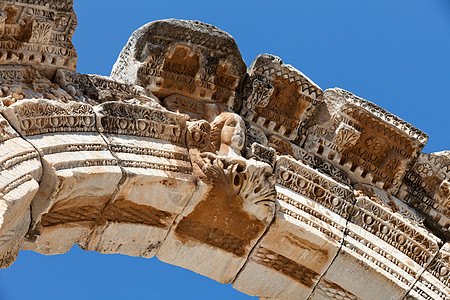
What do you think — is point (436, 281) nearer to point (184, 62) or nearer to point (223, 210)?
point (223, 210)

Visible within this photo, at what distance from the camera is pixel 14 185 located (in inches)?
208

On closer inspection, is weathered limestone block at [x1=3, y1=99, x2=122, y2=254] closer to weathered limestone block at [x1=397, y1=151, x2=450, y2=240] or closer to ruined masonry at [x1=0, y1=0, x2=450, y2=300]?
ruined masonry at [x1=0, y1=0, x2=450, y2=300]

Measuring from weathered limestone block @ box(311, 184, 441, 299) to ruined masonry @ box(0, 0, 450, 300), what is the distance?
0.01 meters

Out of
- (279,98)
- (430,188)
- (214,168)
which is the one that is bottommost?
(214,168)

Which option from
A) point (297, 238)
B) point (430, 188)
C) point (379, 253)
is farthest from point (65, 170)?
point (430, 188)

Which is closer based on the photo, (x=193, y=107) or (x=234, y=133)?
(x=234, y=133)

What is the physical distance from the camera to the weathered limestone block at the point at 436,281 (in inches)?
277

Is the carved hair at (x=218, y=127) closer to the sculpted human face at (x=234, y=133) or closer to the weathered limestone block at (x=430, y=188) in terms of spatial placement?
the sculpted human face at (x=234, y=133)

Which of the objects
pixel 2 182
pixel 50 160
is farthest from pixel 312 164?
pixel 2 182

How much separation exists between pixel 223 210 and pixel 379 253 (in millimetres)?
1442

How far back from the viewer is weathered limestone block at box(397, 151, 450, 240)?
765 cm

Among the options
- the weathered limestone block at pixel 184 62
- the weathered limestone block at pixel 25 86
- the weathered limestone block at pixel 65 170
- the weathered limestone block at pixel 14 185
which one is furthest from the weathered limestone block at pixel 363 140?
the weathered limestone block at pixel 14 185

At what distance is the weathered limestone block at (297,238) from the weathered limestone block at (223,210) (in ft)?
0.41

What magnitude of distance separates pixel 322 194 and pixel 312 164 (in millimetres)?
411
